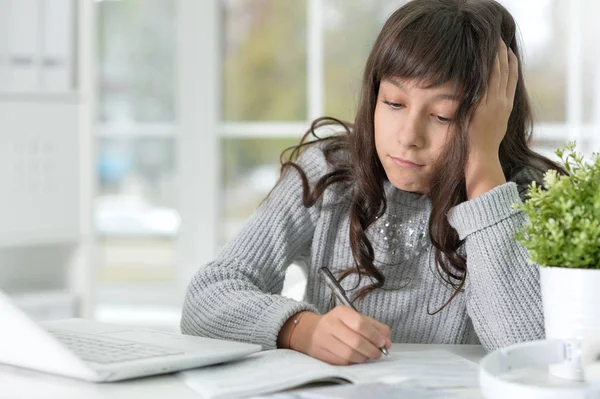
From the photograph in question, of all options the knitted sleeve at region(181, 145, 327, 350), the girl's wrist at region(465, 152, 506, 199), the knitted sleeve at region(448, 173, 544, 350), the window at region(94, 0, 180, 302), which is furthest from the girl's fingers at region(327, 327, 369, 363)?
the window at region(94, 0, 180, 302)

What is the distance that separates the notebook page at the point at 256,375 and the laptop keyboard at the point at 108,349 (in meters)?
0.05

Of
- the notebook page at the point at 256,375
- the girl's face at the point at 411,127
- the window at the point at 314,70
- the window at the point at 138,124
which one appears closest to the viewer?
the notebook page at the point at 256,375

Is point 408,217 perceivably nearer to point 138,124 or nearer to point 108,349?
point 108,349

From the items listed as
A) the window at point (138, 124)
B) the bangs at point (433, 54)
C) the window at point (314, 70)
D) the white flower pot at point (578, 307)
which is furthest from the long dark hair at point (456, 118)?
the window at point (138, 124)

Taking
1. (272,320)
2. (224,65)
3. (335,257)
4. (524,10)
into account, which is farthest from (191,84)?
(272,320)

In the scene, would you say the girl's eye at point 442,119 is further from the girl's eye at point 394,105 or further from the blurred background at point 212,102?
the blurred background at point 212,102

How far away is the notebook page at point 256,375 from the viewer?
961 millimetres

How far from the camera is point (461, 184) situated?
1447 mm

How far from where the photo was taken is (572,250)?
1009mm

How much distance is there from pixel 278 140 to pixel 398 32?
74.8 inches

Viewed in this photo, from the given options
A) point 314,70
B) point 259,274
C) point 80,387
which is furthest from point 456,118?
point 314,70

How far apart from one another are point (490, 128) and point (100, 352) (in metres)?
0.67

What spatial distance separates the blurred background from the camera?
3133 mm

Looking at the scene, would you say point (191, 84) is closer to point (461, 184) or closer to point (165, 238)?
point (165, 238)
